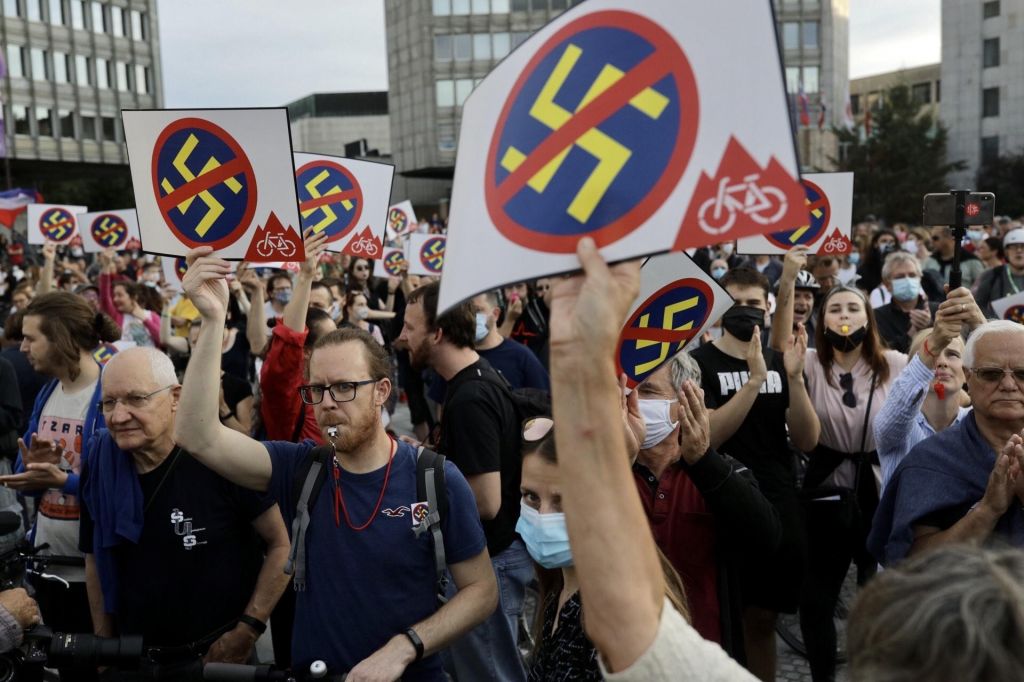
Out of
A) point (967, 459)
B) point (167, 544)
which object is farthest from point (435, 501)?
point (967, 459)

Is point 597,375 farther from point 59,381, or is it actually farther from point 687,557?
point 59,381

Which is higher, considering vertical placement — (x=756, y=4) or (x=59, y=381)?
(x=756, y=4)

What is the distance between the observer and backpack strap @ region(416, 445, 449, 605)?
281 centimetres

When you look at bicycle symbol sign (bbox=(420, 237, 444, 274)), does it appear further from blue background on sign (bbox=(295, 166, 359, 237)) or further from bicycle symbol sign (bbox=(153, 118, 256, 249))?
bicycle symbol sign (bbox=(153, 118, 256, 249))

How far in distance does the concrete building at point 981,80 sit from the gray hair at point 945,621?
6495cm

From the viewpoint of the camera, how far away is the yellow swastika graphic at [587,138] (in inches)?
62.2

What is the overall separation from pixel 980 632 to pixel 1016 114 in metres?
68.5

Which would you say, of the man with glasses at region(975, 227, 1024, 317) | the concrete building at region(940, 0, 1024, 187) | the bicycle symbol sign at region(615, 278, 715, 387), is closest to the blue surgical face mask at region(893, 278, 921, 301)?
the man with glasses at region(975, 227, 1024, 317)

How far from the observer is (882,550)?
3.21 meters

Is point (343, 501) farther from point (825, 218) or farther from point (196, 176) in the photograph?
point (825, 218)

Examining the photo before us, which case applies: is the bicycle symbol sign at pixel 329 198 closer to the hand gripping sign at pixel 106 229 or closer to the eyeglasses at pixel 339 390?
the eyeglasses at pixel 339 390

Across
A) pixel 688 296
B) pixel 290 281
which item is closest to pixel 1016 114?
pixel 290 281

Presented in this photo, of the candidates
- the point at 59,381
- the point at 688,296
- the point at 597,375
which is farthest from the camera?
the point at 59,381

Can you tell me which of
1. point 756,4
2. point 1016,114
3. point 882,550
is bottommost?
point 882,550
